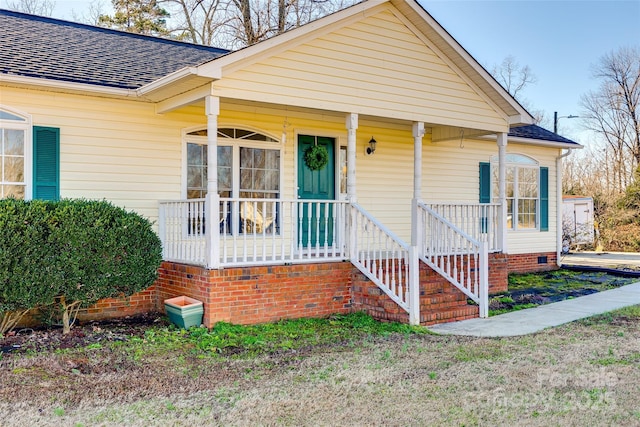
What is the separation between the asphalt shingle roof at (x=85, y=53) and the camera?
7957 millimetres

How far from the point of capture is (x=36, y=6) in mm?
22391

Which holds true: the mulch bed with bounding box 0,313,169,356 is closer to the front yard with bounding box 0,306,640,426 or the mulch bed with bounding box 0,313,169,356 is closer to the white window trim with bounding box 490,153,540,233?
the front yard with bounding box 0,306,640,426

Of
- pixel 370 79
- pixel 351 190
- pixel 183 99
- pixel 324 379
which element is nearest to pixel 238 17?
pixel 370 79

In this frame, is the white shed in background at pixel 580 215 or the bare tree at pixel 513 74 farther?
the bare tree at pixel 513 74

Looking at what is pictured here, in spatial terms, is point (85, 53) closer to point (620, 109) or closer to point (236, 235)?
point (236, 235)

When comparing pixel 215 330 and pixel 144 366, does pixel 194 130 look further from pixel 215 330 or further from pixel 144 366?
pixel 144 366

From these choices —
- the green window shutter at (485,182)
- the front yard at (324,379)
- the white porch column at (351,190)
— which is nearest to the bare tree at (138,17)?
the green window shutter at (485,182)

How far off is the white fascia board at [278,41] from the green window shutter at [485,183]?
513 cm

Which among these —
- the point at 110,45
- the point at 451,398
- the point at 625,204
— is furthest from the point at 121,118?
the point at 625,204

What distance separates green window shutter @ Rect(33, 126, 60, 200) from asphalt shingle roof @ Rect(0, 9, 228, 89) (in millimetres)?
777

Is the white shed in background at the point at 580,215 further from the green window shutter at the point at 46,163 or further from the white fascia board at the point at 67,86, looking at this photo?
the green window shutter at the point at 46,163

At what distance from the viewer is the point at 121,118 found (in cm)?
838

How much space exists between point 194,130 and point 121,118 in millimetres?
1127

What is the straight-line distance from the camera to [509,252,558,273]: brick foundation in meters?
13.3
